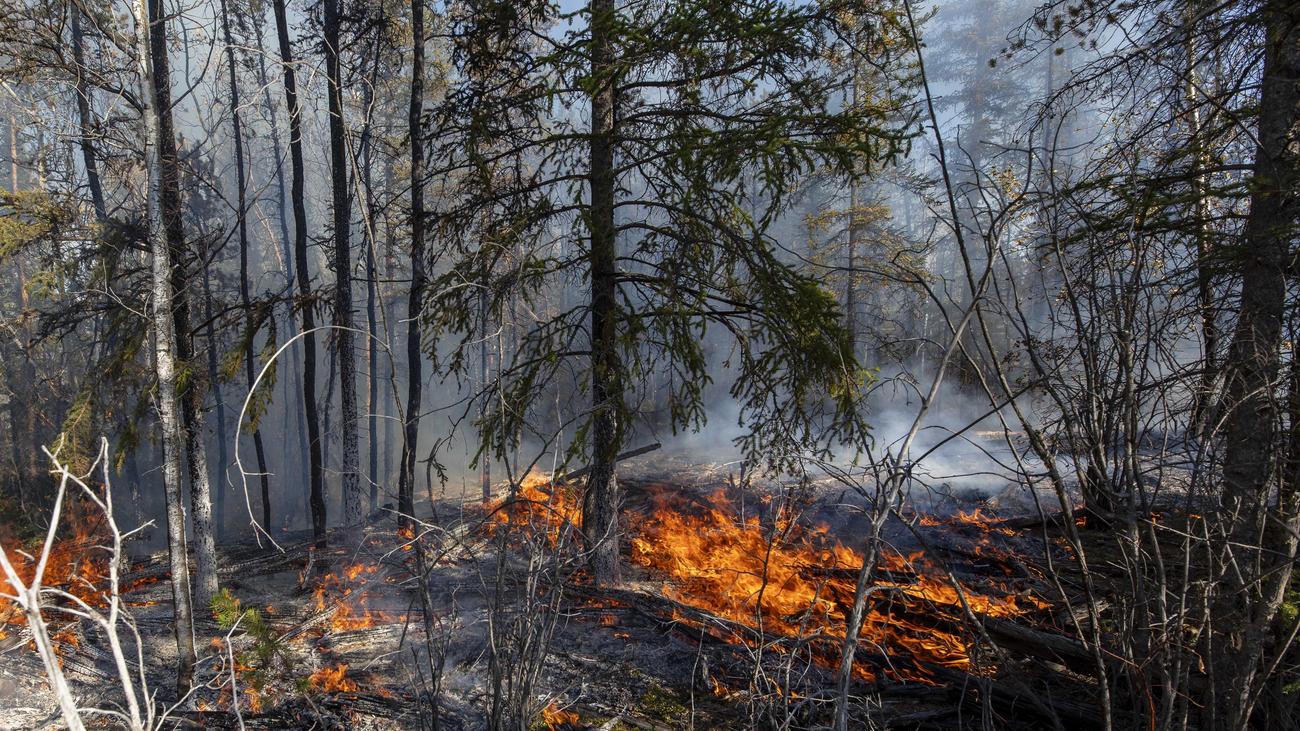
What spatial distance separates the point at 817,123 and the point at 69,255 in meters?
10.9

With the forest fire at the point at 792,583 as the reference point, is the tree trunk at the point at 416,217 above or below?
above

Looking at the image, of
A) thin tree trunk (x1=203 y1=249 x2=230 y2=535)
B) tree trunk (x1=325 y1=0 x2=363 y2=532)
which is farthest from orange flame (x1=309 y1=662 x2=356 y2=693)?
thin tree trunk (x1=203 y1=249 x2=230 y2=535)

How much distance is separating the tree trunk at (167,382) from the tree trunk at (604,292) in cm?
377

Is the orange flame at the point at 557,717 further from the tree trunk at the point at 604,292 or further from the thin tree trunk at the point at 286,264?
the thin tree trunk at the point at 286,264

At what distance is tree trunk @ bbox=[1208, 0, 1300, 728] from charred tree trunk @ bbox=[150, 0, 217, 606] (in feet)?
30.7

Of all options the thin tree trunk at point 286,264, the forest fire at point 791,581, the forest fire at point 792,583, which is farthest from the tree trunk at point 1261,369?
the thin tree trunk at point 286,264

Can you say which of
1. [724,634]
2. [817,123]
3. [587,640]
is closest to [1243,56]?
[817,123]

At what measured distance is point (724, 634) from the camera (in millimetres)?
6668

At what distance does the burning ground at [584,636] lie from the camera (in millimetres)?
3334

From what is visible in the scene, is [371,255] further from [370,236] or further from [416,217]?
[370,236]

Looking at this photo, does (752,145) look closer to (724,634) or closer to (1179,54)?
(1179,54)

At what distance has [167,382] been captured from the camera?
19.1 ft

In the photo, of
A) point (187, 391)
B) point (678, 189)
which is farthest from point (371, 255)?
point (187, 391)

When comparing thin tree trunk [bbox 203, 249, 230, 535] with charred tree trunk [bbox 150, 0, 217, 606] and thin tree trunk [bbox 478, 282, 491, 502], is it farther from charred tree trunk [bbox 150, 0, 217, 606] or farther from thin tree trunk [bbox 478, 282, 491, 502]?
thin tree trunk [bbox 478, 282, 491, 502]
